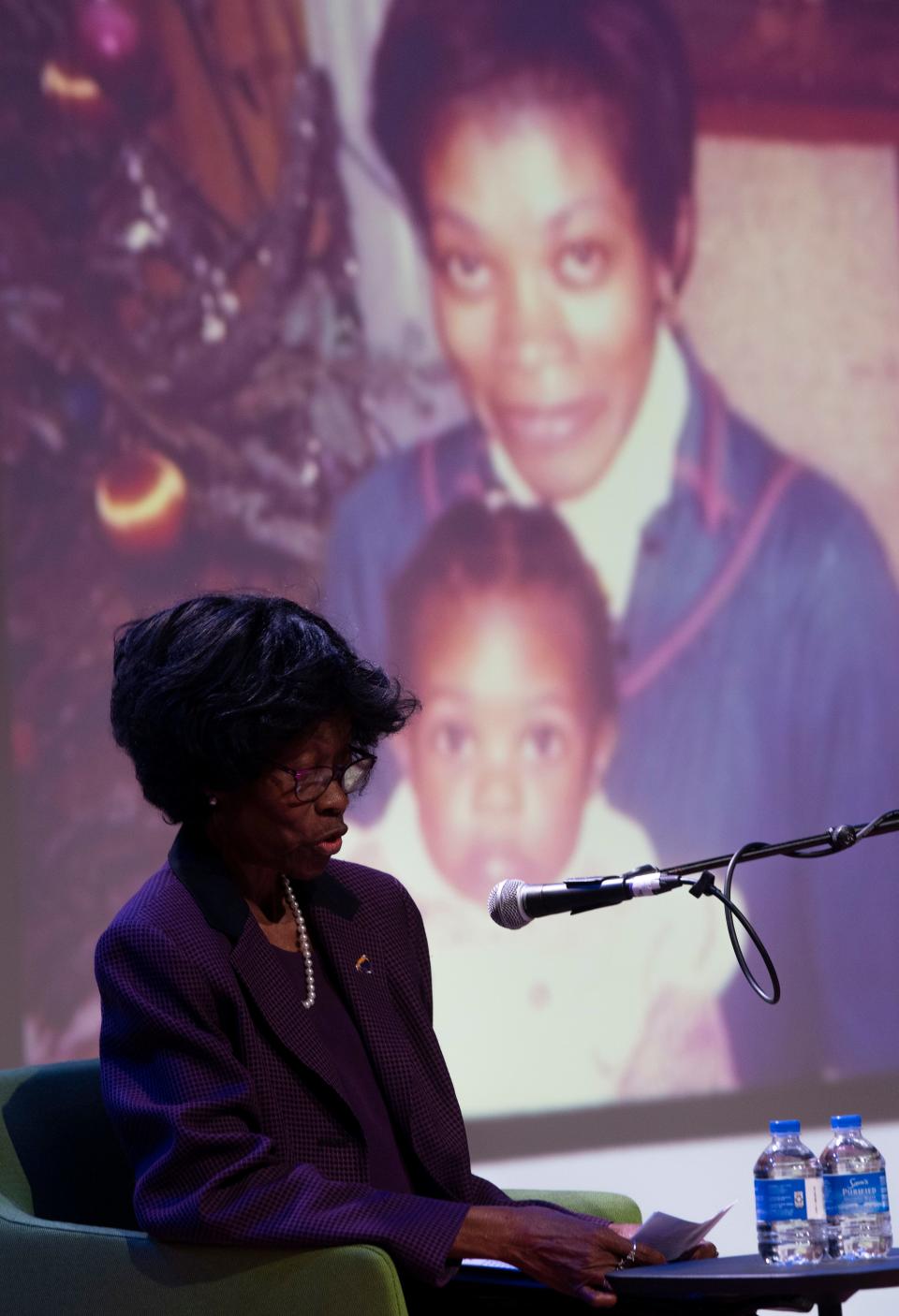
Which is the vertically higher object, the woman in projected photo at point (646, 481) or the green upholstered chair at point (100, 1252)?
the woman in projected photo at point (646, 481)

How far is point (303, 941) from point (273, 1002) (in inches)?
6.1

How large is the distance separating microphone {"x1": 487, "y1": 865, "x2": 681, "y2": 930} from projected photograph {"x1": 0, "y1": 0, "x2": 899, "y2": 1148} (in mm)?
1950

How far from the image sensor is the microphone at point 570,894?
171 cm

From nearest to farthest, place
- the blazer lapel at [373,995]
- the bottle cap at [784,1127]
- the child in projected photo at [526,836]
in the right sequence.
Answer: the bottle cap at [784,1127]
the blazer lapel at [373,995]
the child in projected photo at [526,836]

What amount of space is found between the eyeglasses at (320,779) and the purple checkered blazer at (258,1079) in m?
0.16

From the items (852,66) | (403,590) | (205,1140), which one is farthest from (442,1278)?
(852,66)

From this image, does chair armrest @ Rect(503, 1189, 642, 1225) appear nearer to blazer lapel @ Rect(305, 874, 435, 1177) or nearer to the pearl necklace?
blazer lapel @ Rect(305, 874, 435, 1177)

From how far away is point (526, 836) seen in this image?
3.80m

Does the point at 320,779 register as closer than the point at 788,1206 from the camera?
No

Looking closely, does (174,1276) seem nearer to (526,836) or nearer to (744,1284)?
(744,1284)

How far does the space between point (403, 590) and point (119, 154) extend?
110 centimetres

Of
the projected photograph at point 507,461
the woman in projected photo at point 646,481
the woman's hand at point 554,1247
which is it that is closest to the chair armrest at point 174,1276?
the woman's hand at point 554,1247

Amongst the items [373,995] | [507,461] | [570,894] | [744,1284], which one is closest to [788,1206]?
[744,1284]

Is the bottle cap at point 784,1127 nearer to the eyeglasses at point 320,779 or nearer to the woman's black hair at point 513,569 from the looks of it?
the eyeglasses at point 320,779
